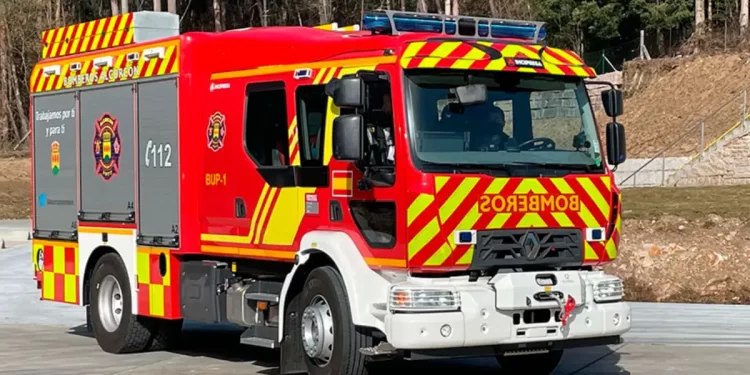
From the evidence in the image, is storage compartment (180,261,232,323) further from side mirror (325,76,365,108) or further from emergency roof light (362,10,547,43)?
side mirror (325,76,365,108)

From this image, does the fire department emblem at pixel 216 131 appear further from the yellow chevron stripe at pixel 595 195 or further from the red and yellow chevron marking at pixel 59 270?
the yellow chevron stripe at pixel 595 195

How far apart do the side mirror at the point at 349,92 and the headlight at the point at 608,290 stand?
2.41 meters

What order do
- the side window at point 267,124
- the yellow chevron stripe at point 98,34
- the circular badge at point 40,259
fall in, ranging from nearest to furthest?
the side window at point 267,124 → the yellow chevron stripe at point 98,34 → the circular badge at point 40,259

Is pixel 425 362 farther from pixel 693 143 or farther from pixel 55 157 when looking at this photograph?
pixel 693 143

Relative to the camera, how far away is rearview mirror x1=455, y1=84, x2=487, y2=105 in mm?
9508

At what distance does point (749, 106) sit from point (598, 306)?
3320 cm

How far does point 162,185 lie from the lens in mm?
12039

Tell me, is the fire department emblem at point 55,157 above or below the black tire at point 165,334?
above

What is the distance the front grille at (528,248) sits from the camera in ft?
30.7

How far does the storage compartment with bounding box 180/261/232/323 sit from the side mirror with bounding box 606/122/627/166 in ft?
12.0

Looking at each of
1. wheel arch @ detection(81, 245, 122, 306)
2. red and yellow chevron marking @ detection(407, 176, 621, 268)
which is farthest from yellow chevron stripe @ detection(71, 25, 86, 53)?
red and yellow chevron marking @ detection(407, 176, 621, 268)

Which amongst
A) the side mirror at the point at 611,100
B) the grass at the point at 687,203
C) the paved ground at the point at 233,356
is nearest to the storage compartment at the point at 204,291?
the paved ground at the point at 233,356

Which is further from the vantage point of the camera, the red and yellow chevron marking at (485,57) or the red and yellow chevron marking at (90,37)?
the red and yellow chevron marking at (90,37)

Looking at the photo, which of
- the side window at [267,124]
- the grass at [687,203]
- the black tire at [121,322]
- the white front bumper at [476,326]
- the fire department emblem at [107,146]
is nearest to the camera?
the white front bumper at [476,326]
